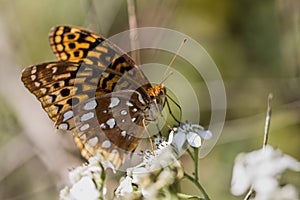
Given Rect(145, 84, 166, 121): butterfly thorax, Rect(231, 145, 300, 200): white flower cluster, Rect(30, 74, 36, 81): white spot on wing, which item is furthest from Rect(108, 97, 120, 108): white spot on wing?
Rect(231, 145, 300, 200): white flower cluster

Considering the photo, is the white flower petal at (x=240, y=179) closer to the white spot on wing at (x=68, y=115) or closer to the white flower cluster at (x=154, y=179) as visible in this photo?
the white flower cluster at (x=154, y=179)

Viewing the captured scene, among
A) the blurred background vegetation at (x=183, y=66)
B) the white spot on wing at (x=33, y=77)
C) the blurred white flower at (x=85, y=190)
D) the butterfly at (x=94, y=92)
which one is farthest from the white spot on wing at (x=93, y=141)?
the blurred background vegetation at (x=183, y=66)

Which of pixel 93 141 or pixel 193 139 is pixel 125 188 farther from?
pixel 93 141

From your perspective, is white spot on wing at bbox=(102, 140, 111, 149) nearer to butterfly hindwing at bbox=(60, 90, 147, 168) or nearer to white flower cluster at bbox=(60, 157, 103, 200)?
butterfly hindwing at bbox=(60, 90, 147, 168)

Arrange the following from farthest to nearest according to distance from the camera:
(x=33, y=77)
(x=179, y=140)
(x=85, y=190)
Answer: (x=33, y=77) → (x=179, y=140) → (x=85, y=190)

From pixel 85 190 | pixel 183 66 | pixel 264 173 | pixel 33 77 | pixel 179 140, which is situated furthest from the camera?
pixel 183 66

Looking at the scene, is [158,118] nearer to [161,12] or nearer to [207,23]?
[161,12]

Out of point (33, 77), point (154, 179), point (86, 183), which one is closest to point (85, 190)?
point (86, 183)
